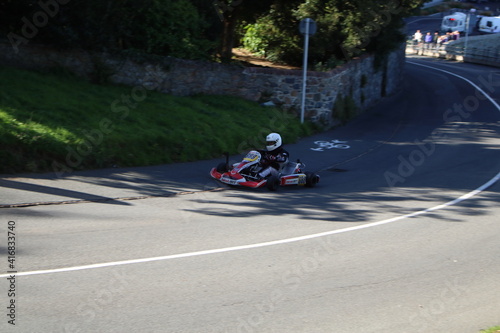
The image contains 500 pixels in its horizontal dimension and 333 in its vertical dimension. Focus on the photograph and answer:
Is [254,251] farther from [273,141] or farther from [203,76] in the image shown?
[203,76]

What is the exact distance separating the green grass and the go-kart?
2.19 m

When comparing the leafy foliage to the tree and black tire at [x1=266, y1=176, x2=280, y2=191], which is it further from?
black tire at [x1=266, y1=176, x2=280, y2=191]

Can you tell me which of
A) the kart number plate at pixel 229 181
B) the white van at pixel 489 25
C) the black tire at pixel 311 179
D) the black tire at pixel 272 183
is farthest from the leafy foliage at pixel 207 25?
the white van at pixel 489 25

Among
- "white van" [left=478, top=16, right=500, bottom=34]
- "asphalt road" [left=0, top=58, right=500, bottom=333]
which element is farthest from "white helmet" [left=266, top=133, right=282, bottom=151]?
"white van" [left=478, top=16, right=500, bottom=34]

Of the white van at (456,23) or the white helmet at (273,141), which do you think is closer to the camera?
the white helmet at (273,141)

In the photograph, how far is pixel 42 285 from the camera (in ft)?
23.9

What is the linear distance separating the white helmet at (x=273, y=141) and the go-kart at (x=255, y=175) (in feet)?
1.17

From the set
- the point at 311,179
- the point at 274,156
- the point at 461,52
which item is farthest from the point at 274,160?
the point at 461,52

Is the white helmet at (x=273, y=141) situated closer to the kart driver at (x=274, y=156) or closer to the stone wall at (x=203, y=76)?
the kart driver at (x=274, y=156)

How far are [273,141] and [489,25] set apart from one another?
5656 centimetres

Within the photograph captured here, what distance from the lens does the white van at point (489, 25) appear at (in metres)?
62.4

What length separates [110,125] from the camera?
15.4 meters

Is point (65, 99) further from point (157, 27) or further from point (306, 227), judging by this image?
point (306, 227)

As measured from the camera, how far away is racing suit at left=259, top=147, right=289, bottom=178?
557 inches
